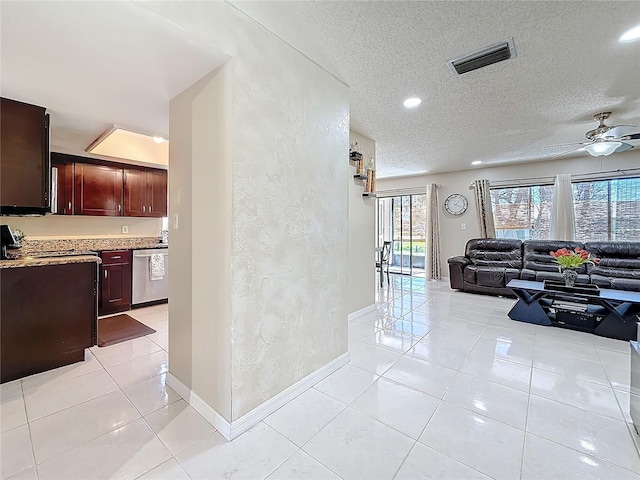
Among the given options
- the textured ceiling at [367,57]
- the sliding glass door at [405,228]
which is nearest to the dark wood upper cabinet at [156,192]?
the textured ceiling at [367,57]

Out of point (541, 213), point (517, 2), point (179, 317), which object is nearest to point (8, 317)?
point (179, 317)

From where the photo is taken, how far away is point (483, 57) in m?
2.24

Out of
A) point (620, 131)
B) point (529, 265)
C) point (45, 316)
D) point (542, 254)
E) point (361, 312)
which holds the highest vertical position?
point (620, 131)

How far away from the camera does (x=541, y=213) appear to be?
5742 mm

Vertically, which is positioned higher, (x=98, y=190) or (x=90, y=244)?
(x=98, y=190)

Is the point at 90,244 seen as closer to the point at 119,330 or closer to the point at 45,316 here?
the point at 119,330

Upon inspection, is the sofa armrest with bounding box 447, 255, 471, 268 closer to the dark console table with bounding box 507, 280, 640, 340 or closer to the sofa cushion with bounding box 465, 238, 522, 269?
the sofa cushion with bounding box 465, 238, 522, 269

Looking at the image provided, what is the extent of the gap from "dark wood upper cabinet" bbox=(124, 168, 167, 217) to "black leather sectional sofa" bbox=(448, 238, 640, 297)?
5.34 metres

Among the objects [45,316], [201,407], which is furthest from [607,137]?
[45,316]

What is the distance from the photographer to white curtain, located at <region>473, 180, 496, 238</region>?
6.02m

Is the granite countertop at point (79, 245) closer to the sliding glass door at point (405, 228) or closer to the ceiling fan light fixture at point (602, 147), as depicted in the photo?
the sliding glass door at point (405, 228)

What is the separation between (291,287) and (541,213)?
19.8 feet

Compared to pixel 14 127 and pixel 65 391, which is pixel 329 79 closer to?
pixel 14 127

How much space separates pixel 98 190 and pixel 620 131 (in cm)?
654
